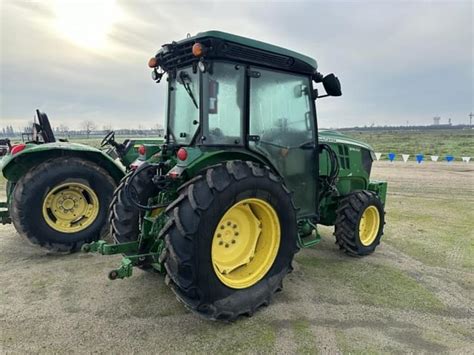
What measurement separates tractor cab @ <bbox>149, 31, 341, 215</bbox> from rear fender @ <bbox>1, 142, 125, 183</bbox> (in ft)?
5.97

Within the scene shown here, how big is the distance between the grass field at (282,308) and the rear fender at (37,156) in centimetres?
109

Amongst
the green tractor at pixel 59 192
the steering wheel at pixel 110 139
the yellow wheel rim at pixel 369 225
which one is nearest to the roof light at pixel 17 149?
the green tractor at pixel 59 192

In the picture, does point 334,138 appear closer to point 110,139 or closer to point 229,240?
point 229,240

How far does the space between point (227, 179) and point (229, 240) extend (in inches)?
28.7

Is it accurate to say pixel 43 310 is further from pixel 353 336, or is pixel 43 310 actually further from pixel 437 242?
pixel 437 242

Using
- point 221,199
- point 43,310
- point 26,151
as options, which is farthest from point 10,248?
point 221,199

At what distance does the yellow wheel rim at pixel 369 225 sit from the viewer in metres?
5.02

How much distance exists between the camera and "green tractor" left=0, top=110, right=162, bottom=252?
15.4 ft

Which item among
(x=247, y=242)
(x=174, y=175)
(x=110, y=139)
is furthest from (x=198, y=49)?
(x=110, y=139)

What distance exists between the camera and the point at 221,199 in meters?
2.94

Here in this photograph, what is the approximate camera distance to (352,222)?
4.68 m

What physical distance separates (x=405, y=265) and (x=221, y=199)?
295cm

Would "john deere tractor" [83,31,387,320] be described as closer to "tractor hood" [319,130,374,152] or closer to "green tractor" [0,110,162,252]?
"tractor hood" [319,130,374,152]

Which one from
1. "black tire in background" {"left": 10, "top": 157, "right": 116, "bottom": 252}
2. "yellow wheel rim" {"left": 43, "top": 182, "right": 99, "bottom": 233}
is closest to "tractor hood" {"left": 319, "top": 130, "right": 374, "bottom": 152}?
"black tire in background" {"left": 10, "top": 157, "right": 116, "bottom": 252}
